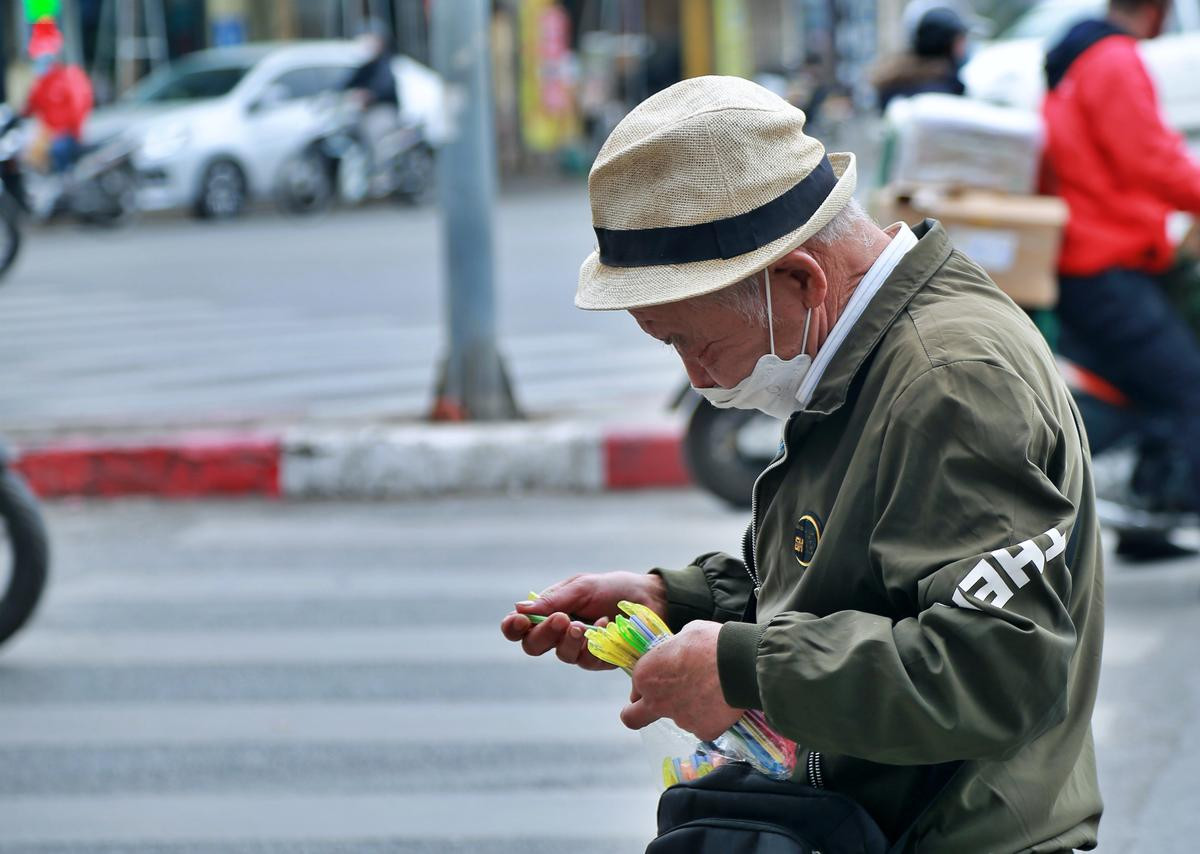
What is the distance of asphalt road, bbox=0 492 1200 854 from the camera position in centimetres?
379

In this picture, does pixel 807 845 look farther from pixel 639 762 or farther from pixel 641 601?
pixel 639 762

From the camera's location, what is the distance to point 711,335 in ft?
6.22

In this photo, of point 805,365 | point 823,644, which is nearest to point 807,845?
point 823,644

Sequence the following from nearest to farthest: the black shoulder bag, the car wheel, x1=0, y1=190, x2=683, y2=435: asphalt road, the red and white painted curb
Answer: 1. the black shoulder bag
2. the red and white painted curb
3. x1=0, y1=190, x2=683, y2=435: asphalt road
4. the car wheel

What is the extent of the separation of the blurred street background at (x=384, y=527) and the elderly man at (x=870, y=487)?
1.93m

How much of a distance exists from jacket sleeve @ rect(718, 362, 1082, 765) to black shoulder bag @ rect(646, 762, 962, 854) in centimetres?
11

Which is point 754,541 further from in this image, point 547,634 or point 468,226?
point 468,226

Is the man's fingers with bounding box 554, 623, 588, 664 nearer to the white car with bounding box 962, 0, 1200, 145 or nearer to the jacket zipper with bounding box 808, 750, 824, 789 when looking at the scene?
the jacket zipper with bounding box 808, 750, 824, 789

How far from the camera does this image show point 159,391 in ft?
29.9

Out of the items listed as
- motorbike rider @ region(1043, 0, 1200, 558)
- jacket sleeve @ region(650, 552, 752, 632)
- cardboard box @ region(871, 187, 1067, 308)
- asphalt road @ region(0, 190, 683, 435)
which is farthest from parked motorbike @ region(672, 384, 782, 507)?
jacket sleeve @ region(650, 552, 752, 632)

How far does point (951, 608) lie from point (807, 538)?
8.9 inches

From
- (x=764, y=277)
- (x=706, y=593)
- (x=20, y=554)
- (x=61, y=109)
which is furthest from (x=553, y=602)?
(x=61, y=109)

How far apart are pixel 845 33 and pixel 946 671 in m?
41.2

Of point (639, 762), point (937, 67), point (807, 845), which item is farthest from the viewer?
point (937, 67)
